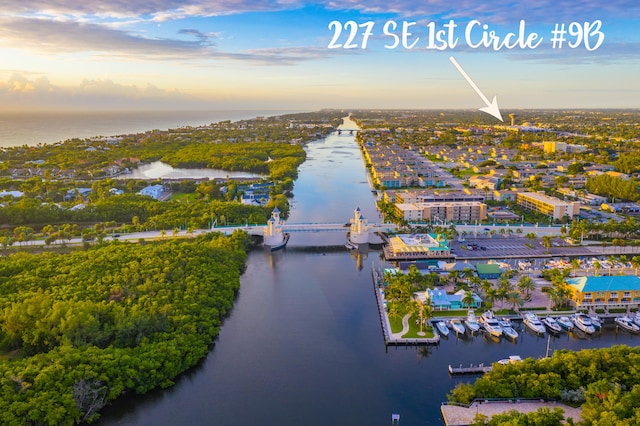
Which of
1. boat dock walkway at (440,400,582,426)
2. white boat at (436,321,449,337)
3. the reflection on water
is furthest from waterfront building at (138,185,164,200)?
boat dock walkway at (440,400,582,426)

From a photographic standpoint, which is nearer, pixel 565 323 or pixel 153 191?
pixel 565 323

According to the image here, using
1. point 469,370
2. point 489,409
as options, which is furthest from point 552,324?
point 489,409

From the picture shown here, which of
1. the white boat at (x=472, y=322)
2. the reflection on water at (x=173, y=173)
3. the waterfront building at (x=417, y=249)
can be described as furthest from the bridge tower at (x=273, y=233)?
the reflection on water at (x=173, y=173)

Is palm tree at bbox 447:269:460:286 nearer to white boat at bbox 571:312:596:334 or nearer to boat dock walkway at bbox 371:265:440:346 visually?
boat dock walkway at bbox 371:265:440:346

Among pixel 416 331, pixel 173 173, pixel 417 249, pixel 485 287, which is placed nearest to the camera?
pixel 416 331

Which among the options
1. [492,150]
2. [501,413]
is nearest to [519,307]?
[501,413]

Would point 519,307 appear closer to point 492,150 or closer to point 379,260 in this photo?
point 379,260

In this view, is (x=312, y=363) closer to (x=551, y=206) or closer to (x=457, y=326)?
(x=457, y=326)
